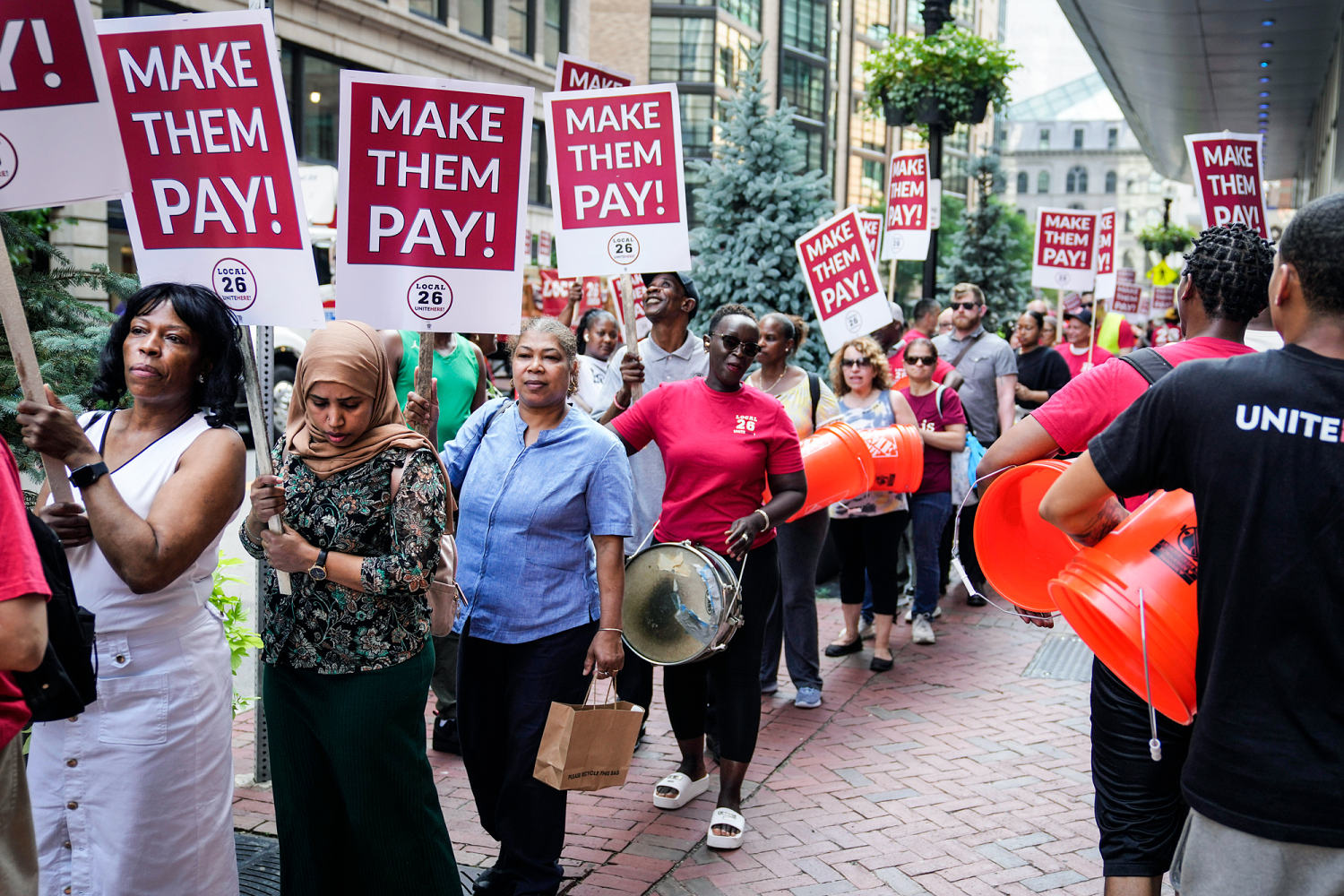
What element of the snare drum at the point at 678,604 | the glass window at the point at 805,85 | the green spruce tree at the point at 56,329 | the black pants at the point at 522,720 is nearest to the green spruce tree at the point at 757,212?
the snare drum at the point at 678,604

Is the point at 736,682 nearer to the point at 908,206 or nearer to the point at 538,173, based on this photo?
the point at 908,206

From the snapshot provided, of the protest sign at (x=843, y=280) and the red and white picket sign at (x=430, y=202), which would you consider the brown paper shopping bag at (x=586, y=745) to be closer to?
the red and white picket sign at (x=430, y=202)

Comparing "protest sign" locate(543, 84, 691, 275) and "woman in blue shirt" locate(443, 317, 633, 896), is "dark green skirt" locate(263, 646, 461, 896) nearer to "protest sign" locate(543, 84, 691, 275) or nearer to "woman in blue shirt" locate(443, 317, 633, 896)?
"woman in blue shirt" locate(443, 317, 633, 896)

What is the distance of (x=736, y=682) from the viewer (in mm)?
4992

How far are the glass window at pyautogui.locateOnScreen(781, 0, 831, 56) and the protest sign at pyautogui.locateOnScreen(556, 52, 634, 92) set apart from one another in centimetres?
5549

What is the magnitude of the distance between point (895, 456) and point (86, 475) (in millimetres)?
5020

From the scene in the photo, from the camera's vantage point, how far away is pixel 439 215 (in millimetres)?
4398

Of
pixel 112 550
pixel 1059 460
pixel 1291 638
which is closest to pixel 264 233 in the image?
pixel 112 550

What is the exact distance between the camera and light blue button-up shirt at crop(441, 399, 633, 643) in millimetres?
4113

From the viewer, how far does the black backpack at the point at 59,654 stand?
8.13 feet

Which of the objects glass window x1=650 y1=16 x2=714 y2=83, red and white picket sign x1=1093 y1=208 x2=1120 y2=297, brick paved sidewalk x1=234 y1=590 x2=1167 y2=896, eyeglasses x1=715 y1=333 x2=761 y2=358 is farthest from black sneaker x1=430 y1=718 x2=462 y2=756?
glass window x1=650 y1=16 x2=714 y2=83

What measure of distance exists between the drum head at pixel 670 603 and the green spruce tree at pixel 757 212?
9087 millimetres

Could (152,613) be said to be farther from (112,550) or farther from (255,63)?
(255,63)

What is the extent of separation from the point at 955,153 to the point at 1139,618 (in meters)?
89.8
